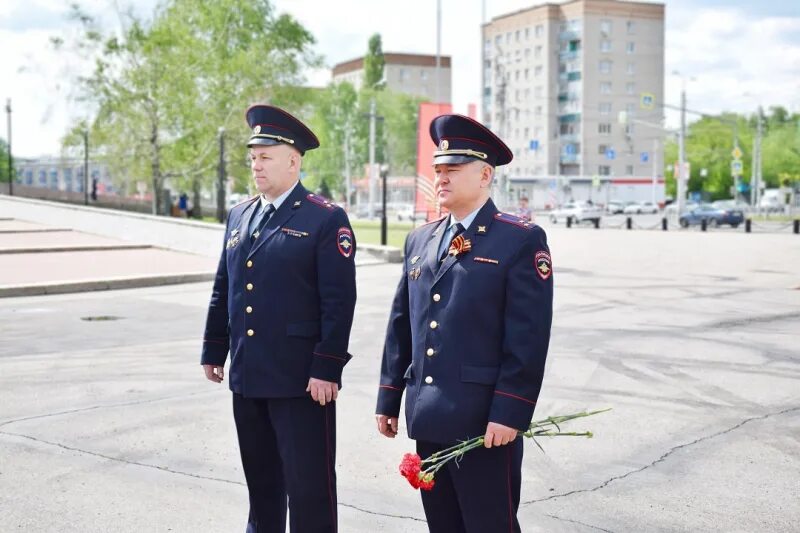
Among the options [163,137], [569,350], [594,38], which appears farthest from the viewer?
[594,38]

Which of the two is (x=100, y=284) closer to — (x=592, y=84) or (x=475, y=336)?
(x=475, y=336)

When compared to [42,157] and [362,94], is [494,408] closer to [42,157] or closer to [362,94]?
[362,94]

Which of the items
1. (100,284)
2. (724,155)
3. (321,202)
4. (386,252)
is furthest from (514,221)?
(724,155)

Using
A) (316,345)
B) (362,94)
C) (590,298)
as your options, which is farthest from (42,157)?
(316,345)

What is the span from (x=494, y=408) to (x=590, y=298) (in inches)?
532

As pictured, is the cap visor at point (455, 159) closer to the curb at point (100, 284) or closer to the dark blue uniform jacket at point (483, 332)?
the dark blue uniform jacket at point (483, 332)

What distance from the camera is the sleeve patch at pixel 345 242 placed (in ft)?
13.5

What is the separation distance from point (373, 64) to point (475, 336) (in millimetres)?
109419

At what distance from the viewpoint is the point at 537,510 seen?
5246mm

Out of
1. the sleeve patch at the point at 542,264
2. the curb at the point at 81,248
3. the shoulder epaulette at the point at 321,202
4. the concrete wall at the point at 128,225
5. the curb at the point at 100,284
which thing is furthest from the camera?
the concrete wall at the point at 128,225

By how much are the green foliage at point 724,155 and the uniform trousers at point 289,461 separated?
9997 cm

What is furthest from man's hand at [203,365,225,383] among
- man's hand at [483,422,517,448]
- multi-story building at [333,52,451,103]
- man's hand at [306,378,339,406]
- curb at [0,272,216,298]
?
multi-story building at [333,52,451,103]

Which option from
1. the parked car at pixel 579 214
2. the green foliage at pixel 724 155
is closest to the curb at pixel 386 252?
the parked car at pixel 579 214

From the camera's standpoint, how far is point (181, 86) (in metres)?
44.1
